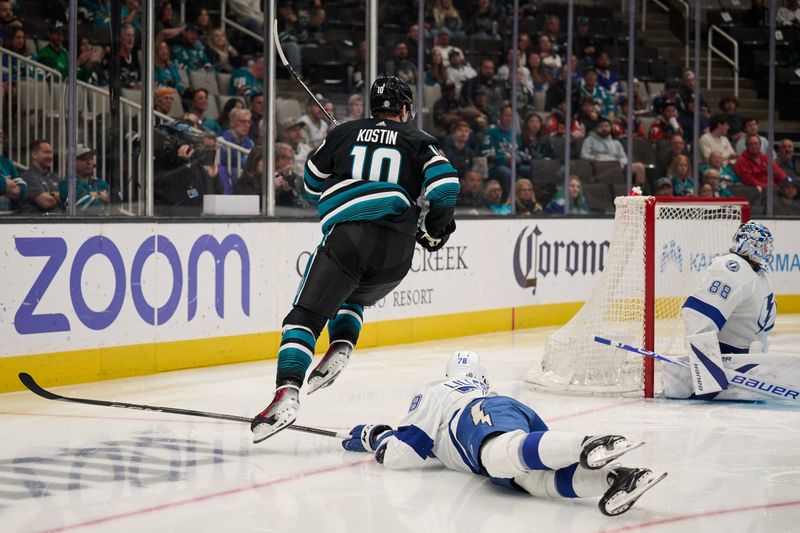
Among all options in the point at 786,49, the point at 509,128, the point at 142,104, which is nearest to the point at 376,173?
the point at 142,104

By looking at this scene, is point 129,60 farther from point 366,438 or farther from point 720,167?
point 720,167

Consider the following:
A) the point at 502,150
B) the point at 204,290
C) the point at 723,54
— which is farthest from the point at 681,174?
the point at 204,290

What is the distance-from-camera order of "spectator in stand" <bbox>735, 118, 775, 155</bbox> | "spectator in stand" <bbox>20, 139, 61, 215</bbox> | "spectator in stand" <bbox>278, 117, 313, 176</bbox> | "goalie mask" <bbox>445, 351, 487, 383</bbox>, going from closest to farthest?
1. "goalie mask" <bbox>445, 351, 487, 383</bbox>
2. "spectator in stand" <bbox>20, 139, 61, 215</bbox>
3. "spectator in stand" <bbox>278, 117, 313, 176</bbox>
4. "spectator in stand" <bbox>735, 118, 775, 155</bbox>

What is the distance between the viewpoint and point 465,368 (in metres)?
3.77

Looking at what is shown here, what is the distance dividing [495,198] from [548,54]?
141 centimetres

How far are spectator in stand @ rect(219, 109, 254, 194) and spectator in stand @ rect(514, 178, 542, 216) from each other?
2.44 meters

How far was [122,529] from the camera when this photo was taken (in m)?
3.14

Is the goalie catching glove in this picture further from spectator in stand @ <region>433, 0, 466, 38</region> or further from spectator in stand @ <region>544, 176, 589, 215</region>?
spectator in stand @ <region>433, 0, 466, 38</region>

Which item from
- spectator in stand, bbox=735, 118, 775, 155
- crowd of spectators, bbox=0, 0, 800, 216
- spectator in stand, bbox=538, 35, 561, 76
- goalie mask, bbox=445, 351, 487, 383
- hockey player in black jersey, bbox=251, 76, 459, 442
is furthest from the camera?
spectator in stand, bbox=735, 118, 775, 155

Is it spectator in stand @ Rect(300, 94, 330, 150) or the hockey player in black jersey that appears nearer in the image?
the hockey player in black jersey

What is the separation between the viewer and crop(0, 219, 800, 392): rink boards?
18.3ft

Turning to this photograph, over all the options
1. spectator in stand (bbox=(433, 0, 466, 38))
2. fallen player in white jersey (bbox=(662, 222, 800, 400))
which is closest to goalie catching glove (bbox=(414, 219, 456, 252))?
fallen player in white jersey (bbox=(662, 222, 800, 400))

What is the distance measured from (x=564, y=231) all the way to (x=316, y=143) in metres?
2.35

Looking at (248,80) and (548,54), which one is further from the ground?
(548,54)
